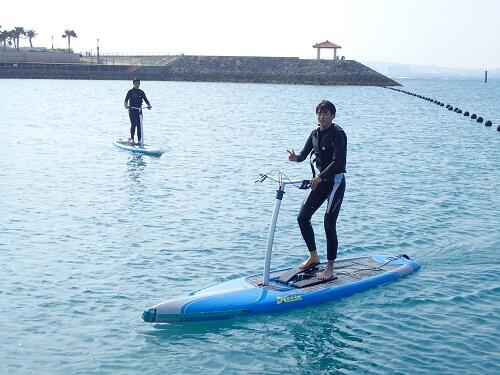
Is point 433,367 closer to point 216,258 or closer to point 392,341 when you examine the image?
point 392,341

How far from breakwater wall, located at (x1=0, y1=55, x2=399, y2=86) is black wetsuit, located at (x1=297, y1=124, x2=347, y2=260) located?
117 m

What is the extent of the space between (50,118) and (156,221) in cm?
3240

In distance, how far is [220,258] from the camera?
1360 centimetres

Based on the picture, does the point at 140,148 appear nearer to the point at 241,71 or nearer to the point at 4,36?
the point at 241,71

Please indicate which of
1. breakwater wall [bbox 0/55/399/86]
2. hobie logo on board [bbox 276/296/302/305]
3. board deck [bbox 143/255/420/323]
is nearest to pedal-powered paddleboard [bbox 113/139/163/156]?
board deck [bbox 143/255/420/323]

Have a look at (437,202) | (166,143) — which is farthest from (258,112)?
(437,202)

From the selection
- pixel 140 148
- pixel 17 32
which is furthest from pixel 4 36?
pixel 140 148

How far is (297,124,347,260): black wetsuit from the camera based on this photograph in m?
10.4

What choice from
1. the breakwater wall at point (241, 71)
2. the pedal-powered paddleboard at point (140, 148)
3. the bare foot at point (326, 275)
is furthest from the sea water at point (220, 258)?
the breakwater wall at point (241, 71)

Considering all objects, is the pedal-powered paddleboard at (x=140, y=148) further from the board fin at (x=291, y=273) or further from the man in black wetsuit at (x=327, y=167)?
the man in black wetsuit at (x=327, y=167)

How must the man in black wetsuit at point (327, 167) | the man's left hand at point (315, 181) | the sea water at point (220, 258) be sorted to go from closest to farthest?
the sea water at point (220, 258) → the man's left hand at point (315, 181) → the man in black wetsuit at point (327, 167)

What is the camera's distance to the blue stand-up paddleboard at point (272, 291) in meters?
10.0

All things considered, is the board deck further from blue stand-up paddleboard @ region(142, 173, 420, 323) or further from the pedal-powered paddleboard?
the pedal-powered paddleboard

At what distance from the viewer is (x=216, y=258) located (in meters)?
13.6
